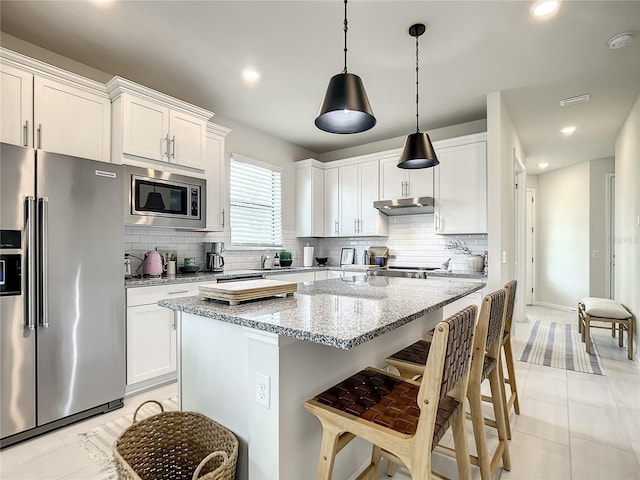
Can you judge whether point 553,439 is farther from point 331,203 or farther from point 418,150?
point 331,203

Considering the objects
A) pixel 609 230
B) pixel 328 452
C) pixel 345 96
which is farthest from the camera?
pixel 609 230

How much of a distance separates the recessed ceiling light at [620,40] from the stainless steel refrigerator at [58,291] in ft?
12.6

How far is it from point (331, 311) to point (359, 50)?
2289 mm

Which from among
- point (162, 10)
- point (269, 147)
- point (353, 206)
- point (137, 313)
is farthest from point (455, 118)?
point (137, 313)

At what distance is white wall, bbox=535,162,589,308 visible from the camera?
6.44 meters

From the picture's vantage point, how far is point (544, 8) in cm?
229

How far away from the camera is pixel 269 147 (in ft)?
16.1

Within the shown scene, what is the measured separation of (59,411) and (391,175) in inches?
160

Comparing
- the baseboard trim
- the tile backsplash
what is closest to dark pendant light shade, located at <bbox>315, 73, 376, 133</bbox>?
the tile backsplash

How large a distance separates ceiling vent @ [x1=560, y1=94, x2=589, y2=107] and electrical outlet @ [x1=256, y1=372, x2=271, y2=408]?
4195 millimetres

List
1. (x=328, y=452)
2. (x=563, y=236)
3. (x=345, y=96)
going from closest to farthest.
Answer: (x=328, y=452), (x=345, y=96), (x=563, y=236)

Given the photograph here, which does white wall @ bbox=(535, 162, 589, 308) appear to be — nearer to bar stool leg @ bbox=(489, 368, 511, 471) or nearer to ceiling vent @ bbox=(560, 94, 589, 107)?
ceiling vent @ bbox=(560, 94, 589, 107)

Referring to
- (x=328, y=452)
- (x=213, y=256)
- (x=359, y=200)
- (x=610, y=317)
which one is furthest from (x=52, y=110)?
(x=610, y=317)

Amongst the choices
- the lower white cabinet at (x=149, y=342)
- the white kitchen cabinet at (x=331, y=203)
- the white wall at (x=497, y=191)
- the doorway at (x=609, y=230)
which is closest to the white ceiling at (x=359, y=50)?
the white wall at (x=497, y=191)
